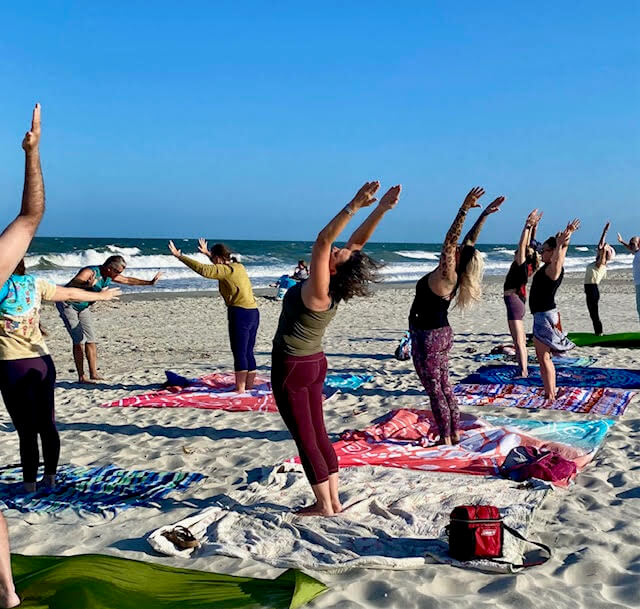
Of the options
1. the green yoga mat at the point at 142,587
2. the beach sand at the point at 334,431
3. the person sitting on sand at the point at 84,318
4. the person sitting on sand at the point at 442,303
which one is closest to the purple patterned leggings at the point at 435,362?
the person sitting on sand at the point at 442,303

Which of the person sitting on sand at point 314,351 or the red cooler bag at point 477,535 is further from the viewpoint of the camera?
the person sitting on sand at point 314,351

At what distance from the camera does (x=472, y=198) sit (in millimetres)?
5871

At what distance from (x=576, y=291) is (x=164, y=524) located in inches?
1014

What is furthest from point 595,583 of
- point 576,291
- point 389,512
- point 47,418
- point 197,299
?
point 576,291

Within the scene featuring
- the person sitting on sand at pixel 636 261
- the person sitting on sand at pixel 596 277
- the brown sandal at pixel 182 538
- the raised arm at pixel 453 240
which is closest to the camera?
the brown sandal at pixel 182 538

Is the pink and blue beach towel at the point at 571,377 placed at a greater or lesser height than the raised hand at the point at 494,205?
lesser

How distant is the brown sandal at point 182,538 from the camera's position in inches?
169

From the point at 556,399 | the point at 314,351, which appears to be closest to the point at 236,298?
the point at 556,399

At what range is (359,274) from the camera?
4406 mm

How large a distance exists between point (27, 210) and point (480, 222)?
4.58 metres

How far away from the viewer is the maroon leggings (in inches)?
179

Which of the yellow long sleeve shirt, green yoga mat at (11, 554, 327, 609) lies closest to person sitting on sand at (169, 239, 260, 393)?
the yellow long sleeve shirt

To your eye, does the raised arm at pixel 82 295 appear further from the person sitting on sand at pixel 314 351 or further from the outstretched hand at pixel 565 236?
the outstretched hand at pixel 565 236

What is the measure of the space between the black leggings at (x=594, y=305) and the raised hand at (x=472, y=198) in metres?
8.08
